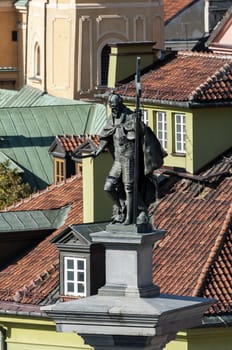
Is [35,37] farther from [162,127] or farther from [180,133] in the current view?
[180,133]

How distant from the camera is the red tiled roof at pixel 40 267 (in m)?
49.8

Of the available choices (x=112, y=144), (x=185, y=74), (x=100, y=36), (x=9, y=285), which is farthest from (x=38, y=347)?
(x=100, y=36)

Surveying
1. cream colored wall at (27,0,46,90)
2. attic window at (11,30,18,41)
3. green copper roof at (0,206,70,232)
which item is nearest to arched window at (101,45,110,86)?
cream colored wall at (27,0,46,90)

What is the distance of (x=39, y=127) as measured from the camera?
8781 centimetres

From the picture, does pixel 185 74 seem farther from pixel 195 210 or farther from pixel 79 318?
pixel 79 318

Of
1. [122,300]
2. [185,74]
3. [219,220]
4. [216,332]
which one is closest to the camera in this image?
[122,300]

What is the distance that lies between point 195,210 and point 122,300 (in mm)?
20447

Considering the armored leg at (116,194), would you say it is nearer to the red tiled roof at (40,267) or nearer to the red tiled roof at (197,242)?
the red tiled roof at (197,242)

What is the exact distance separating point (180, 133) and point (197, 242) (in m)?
4.86

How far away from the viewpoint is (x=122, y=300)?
2867cm

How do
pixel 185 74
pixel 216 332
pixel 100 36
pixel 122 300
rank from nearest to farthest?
pixel 122 300
pixel 216 332
pixel 185 74
pixel 100 36

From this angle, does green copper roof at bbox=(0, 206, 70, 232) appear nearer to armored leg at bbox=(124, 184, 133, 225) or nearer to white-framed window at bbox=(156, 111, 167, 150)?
white-framed window at bbox=(156, 111, 167, 150)

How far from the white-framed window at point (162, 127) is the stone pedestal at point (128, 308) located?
77.2 ft

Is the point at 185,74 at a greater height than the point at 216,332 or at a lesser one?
greater
